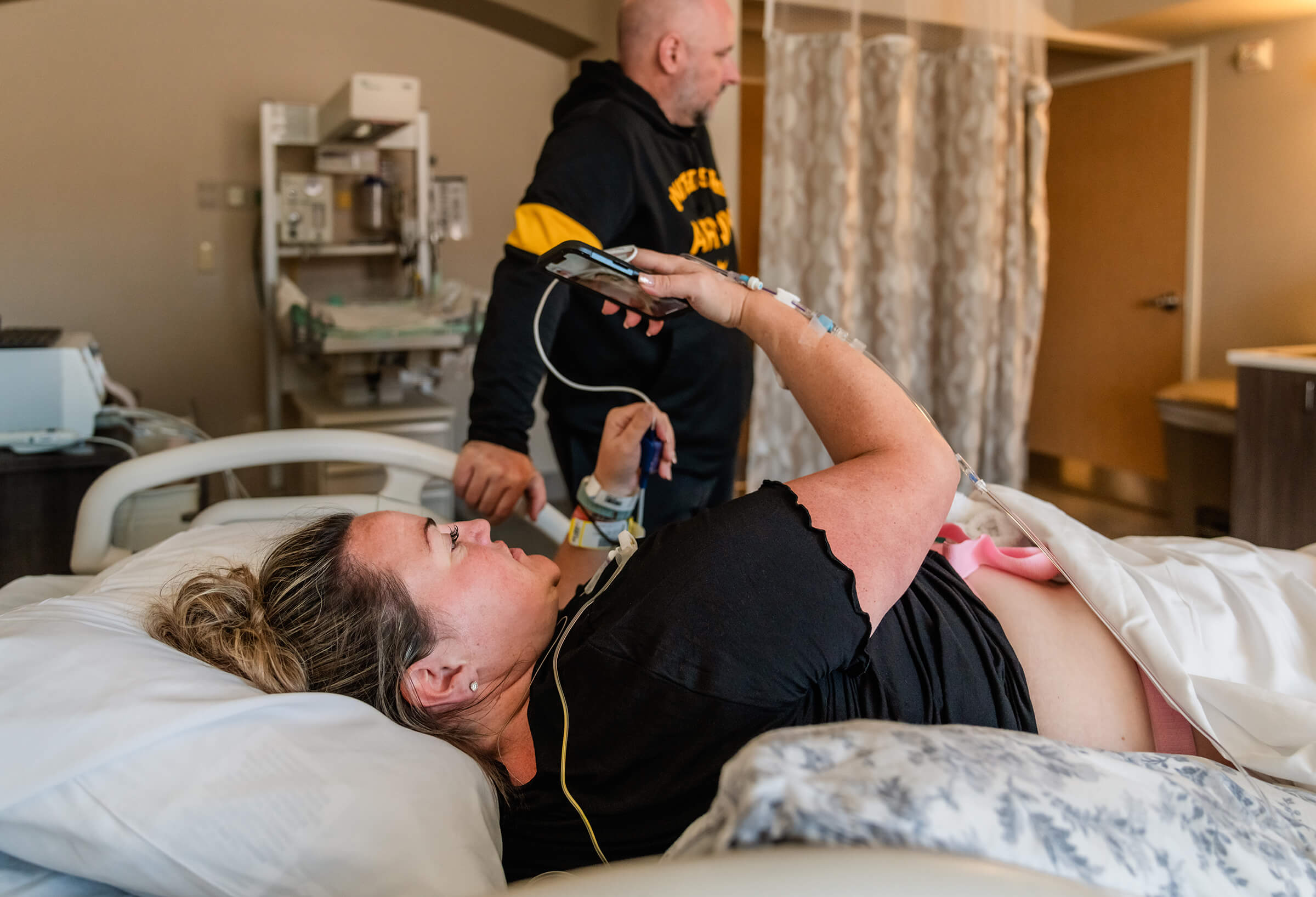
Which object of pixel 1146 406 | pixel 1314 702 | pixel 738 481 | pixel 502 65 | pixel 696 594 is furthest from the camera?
pixel 502 65

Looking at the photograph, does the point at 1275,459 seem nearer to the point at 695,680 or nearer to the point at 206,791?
the point at 695,680

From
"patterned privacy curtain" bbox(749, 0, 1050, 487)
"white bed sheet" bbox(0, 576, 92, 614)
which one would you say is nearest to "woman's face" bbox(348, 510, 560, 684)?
"white bed sheet" bbox(0, 576, 92, 614)

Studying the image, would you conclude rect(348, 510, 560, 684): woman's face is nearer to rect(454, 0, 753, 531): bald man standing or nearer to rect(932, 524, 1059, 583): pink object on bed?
A: rect(932, 524, 1059, 583): pink object on bed

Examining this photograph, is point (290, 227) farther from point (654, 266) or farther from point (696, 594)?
point (696, 594)

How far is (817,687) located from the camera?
87 cm

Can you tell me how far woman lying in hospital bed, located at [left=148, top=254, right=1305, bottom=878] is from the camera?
0.82 m

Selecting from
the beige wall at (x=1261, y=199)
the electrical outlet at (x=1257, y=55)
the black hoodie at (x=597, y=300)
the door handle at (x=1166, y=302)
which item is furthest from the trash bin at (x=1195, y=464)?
the black hoodie at (x=597, y=300)

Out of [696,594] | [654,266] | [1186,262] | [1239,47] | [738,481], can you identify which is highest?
[1239,47]

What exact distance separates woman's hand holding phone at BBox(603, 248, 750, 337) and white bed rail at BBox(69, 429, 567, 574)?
54cm

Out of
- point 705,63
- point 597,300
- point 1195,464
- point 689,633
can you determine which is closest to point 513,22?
point 705,63

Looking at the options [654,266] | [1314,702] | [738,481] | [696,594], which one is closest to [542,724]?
[696,594]

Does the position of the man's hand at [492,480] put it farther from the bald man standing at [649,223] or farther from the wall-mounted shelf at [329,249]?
the wall-mounted shelf at [329,249]

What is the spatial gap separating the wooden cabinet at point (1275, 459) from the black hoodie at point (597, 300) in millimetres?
1845

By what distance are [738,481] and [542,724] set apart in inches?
108
